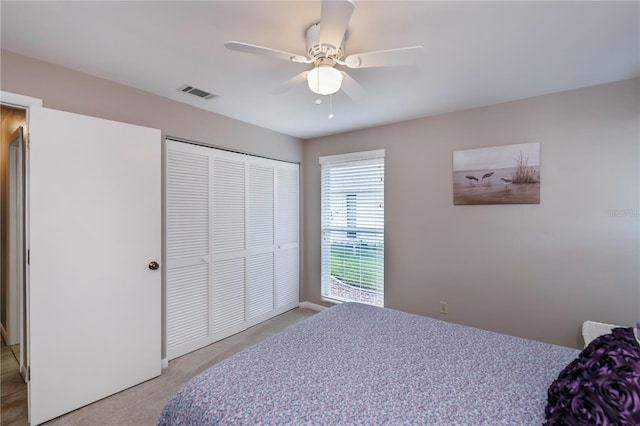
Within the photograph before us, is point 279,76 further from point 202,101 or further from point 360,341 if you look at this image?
point 360,341

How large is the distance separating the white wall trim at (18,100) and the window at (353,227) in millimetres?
2837

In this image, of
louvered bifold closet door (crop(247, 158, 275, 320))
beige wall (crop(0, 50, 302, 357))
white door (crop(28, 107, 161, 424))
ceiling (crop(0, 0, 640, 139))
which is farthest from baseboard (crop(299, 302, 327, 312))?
ceiling (crop(0, 0, 640, 139))

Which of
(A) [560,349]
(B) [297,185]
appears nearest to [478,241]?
(A) [560,349]

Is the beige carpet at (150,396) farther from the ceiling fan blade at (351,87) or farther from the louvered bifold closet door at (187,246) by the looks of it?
the ceiling fan blade at (351,87)

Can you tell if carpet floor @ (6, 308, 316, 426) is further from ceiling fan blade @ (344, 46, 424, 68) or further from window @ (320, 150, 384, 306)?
ceiling fan blade @ (344, 46, 424, 68)

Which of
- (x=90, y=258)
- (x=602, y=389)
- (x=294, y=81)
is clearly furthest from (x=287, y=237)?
(x=602, y=389)

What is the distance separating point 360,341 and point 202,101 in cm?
251

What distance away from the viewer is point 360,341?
5.64 feet

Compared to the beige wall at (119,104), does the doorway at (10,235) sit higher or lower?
lower

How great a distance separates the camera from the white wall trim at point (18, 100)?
6.09 ft

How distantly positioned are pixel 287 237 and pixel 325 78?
8.81ft

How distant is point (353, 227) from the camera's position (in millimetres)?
3746

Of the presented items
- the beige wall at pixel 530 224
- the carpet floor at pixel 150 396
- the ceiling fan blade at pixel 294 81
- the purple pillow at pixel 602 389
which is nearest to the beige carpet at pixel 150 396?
the carpet floor at pixel 150 396


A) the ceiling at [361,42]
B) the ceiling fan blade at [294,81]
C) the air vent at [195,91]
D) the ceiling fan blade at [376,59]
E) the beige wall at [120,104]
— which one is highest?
the air vent at [195,91]
